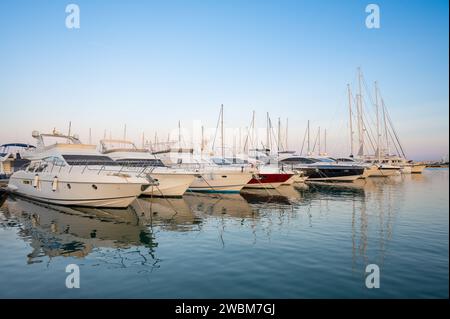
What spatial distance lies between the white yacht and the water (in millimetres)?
690

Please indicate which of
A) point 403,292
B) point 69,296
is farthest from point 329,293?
point 69,296

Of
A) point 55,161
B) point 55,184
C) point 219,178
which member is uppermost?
point 55,161

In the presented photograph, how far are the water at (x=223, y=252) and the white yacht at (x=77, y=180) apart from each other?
2.26 ft

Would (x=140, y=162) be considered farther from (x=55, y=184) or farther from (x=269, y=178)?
(x=269, y=178)

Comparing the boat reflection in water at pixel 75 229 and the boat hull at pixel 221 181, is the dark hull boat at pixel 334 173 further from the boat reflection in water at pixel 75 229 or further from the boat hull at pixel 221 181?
the boat reflection in water at pixel 75 229

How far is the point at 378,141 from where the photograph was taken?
50688mm

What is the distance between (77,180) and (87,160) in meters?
3.12

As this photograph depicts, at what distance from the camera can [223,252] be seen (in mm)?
9523

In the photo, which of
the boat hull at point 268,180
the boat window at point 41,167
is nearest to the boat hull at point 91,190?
the boat window at point 41,167

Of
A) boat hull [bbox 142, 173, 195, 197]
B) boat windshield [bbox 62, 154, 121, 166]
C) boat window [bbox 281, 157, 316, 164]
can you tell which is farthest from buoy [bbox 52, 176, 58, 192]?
boat window [bbox 281, 157, 316, 164]

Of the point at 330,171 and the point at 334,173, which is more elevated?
the point at 330,171

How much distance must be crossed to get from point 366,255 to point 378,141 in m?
46.5

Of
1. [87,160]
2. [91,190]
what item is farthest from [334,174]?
[91,190]

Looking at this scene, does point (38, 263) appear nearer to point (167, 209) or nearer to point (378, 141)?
point (167, 209)
